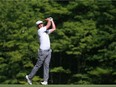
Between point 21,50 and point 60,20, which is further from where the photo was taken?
point 60,20

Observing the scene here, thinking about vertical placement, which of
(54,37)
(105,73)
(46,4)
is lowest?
(105,73)

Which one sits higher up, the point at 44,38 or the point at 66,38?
the point at 44,38

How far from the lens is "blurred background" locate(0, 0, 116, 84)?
26.5 metres

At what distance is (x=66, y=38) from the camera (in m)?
27.1

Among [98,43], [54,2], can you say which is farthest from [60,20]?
[98,43]

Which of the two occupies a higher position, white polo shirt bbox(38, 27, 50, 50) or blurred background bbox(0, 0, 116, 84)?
white polo shirt bbox(38, 27, 50, 50)

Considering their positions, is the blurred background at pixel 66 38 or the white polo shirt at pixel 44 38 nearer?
the white polo shirt at pixel 44 38

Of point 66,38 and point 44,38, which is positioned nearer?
point 44,38

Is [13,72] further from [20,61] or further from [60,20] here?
[60,20]

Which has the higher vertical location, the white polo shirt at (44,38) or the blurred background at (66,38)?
the white polo shirt at (44,38)

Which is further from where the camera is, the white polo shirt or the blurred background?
the blurred background

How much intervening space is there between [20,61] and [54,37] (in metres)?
2.56

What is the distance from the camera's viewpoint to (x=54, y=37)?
2756 centimetres

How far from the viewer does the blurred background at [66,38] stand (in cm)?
2647
